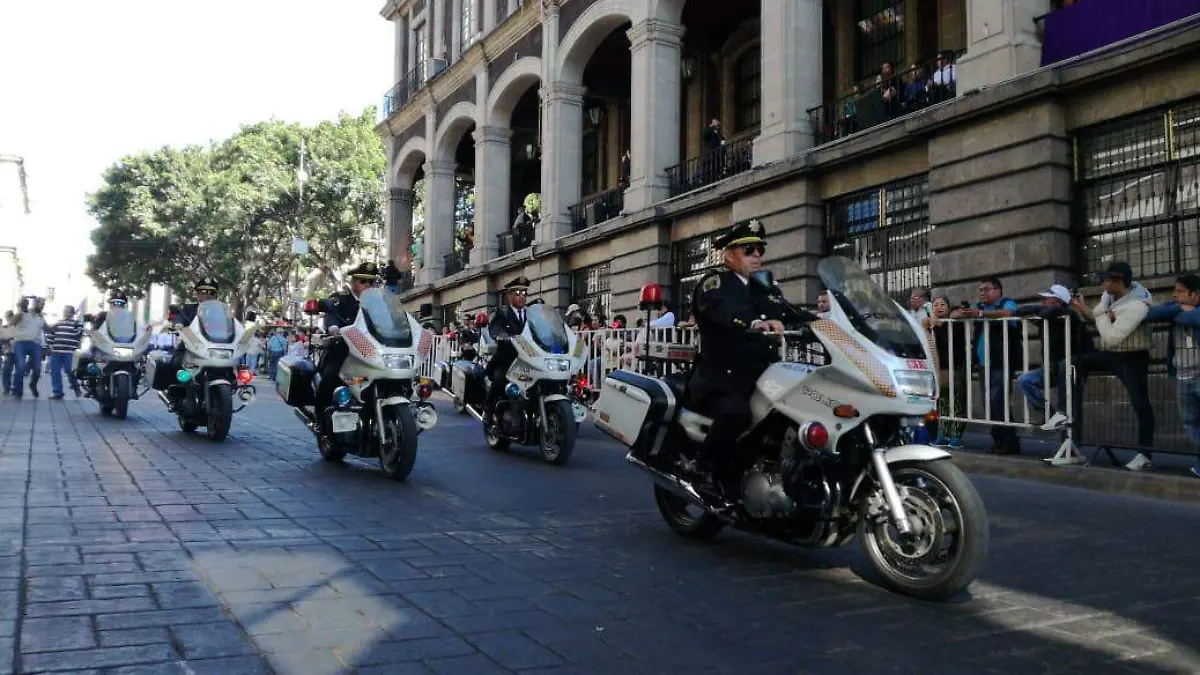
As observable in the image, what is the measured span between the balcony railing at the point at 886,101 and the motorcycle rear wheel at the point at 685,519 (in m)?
9.73

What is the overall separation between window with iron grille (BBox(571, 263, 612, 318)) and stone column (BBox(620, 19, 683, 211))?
240cm

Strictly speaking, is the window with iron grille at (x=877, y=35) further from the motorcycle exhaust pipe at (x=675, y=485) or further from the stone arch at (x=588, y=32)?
the motorcycle exhaust pipe at (x=675, y=485)

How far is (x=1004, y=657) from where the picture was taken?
10.3 feet

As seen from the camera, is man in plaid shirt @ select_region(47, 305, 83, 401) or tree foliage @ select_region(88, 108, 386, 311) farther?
tree foliage @ select_region(88, 108, 386, 311)

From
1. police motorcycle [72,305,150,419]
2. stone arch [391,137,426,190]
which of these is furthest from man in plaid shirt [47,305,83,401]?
stone arch [391,137,426,190]

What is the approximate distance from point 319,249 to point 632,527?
40148 millimetres

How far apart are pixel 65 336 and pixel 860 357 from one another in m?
16.1

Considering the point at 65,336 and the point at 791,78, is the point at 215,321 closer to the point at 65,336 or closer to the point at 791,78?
the point at 65,336

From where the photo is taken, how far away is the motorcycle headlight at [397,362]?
7254 millimetres

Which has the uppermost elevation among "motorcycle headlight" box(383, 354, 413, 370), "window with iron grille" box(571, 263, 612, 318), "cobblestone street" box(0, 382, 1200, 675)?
"window with iron grille" box(571, 263, 612, 318)

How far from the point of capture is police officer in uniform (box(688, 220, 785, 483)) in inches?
176

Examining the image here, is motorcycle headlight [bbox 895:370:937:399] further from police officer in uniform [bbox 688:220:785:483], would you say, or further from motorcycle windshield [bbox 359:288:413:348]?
motorcycle windshield [bbox 359:288:413:348]

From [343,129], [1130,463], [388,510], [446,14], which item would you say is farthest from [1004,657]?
[343,129]

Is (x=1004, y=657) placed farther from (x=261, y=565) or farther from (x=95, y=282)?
(x=95, y=282)
